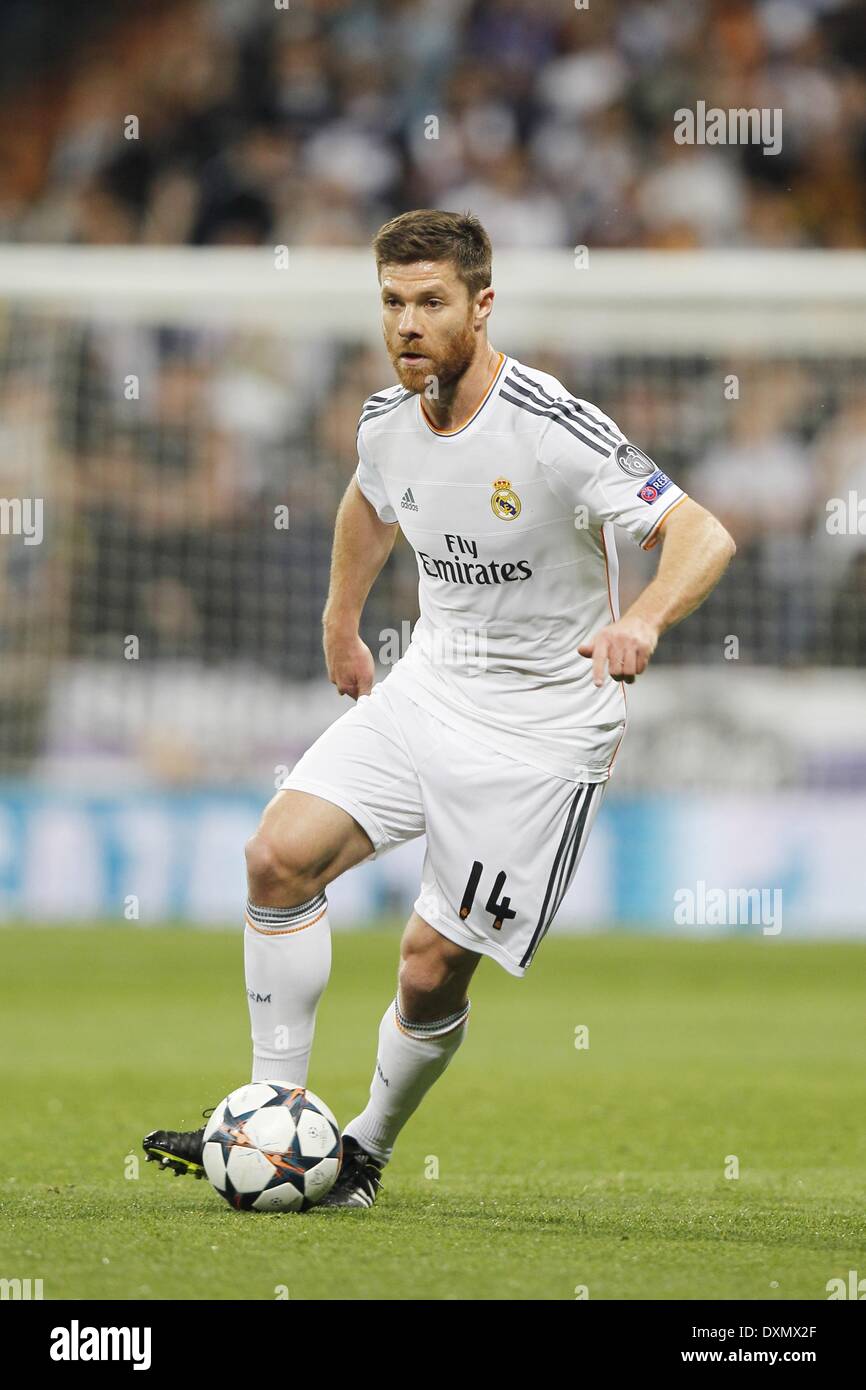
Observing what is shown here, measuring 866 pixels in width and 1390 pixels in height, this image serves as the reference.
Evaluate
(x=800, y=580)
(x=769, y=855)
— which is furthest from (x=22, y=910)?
(x=800, y=580)

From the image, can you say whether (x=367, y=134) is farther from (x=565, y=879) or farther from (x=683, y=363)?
(x=565, y=879)

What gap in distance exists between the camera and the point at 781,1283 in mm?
4000

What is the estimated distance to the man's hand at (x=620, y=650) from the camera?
423 cm

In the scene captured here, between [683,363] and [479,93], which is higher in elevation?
[479,93]

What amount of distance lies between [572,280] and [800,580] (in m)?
2.99

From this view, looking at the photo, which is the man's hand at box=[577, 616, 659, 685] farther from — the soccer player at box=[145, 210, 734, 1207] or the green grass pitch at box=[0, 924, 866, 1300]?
the green grass pitch at box=[0, 924, 866, 1300]

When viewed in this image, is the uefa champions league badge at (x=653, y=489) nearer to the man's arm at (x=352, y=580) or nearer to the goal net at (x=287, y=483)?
the man's arm at (x=352, y=580)

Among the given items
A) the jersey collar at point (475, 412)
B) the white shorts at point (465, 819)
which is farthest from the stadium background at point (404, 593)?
the jersey collar at point (475, 412)

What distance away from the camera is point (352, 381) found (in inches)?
582

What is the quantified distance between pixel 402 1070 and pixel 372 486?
160cm
